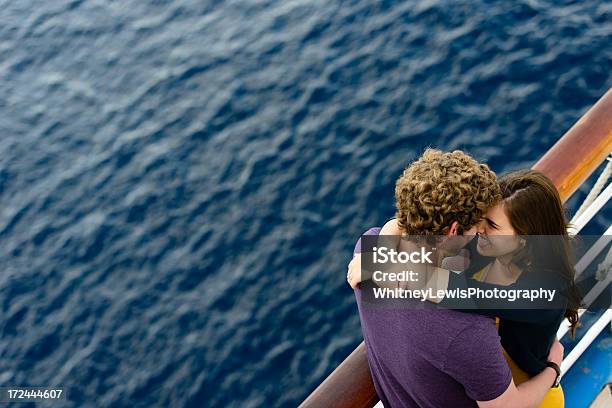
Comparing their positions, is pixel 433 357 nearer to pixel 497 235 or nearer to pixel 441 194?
pixel 441 194

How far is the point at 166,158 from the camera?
31.6ft

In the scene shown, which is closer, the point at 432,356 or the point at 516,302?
the point at 432,356

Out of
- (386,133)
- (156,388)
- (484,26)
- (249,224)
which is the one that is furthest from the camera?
(484,26)

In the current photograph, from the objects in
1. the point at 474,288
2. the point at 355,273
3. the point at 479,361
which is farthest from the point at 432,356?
the point at 355,273

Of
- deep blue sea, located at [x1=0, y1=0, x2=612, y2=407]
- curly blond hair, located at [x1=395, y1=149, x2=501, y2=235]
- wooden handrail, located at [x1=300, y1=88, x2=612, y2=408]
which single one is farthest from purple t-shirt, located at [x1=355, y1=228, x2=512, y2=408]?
deep blue sea, located at [x1=0, y1=0, x2=612, y2=407]

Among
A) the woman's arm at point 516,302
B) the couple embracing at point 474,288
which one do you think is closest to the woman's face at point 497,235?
the couple embracing at point 474,288

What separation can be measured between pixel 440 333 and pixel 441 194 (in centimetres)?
44

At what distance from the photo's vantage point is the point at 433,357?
91.1 inches

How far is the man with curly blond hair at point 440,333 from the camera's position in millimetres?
2281

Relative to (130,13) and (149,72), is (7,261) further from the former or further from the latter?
(130,13)

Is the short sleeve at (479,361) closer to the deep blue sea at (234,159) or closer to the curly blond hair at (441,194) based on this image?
the curly blond hair at (441,194)

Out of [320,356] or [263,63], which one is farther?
[263,63]

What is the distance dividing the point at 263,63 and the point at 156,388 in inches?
202

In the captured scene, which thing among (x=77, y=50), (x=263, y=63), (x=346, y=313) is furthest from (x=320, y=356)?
(x=77, y=50)
